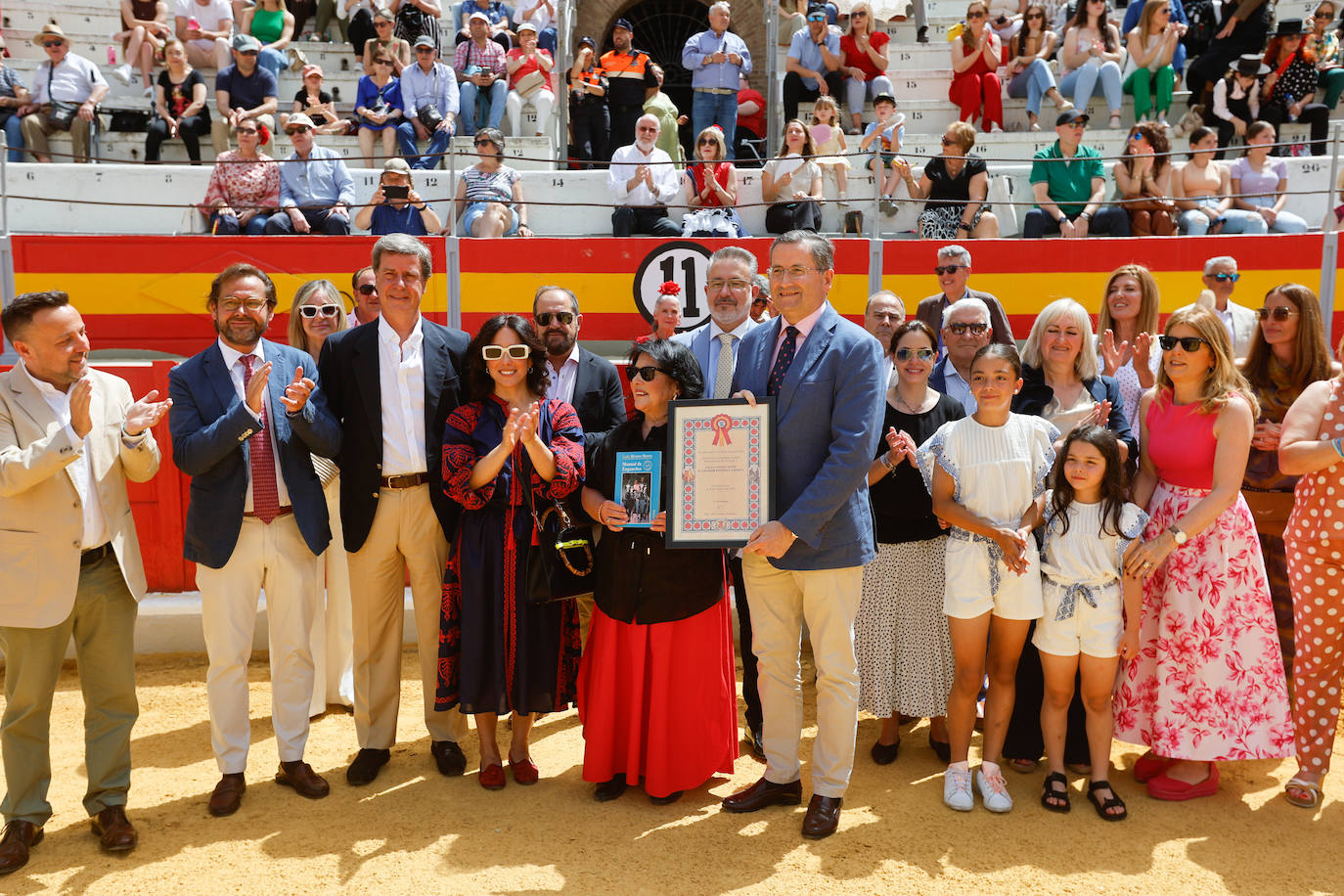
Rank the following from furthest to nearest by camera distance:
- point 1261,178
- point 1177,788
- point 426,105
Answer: point 426,105, point 1261,178, point 1177,788

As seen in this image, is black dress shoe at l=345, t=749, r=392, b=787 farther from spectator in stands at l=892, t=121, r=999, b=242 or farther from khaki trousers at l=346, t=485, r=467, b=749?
spectator in stands at l=892, t=121, r=999, b=242

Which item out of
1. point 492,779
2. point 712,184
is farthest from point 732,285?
point 712,184

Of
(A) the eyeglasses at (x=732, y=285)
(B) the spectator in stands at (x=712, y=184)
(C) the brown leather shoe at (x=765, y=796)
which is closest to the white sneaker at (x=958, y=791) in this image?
(C) the brown leather shoe at (x=765, y=796)

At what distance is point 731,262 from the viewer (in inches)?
196

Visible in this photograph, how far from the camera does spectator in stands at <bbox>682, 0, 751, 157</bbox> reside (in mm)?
11297

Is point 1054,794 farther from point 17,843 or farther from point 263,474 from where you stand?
point 17,843

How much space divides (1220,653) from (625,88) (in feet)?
28.8

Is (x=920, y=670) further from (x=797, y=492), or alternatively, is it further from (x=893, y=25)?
(x=893, y=25)

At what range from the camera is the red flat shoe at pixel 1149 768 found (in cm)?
452

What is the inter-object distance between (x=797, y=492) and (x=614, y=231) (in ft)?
17.3

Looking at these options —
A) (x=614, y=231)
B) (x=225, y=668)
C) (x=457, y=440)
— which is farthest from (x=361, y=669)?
(x=614, y=231)

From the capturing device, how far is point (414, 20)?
12.1m

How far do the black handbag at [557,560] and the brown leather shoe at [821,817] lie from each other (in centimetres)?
126

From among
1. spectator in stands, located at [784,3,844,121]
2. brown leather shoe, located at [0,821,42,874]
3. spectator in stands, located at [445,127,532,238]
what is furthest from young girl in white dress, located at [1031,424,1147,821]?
spectator in stands, located at [784,3,844,121]
